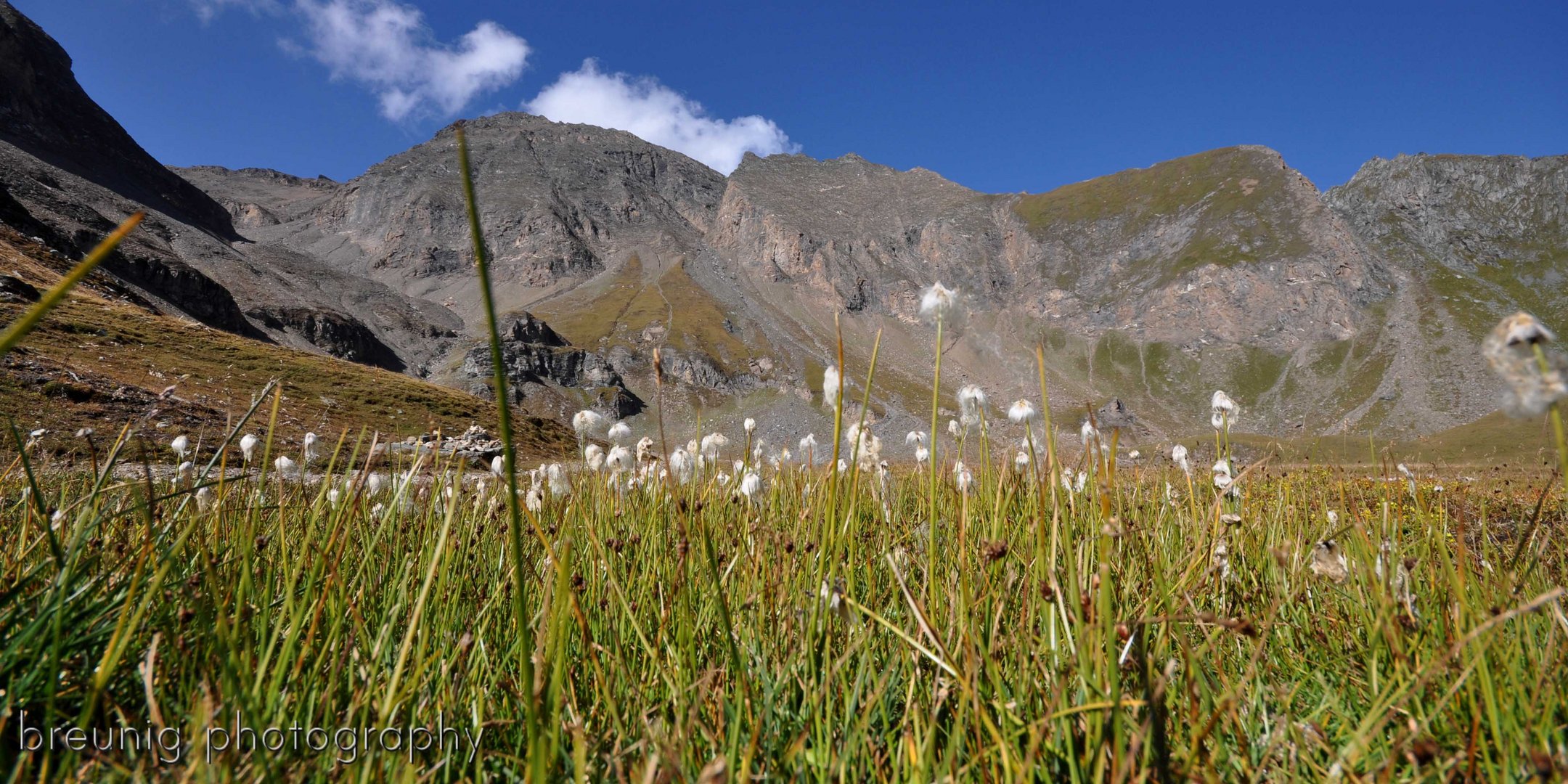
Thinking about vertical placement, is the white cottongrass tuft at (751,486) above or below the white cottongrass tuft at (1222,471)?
below

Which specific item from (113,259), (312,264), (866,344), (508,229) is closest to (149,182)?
(312,264)

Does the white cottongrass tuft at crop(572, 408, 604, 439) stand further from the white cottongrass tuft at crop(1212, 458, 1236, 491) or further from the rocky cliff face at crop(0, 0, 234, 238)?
the rocky cliff face at crop(0, 0, 234, 238)

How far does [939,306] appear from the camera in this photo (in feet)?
6.51

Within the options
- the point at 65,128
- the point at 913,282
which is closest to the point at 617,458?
the point at 913,282

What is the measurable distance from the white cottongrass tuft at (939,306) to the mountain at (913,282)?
8747 cm

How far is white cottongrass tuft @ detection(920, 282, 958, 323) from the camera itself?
77.3 inches

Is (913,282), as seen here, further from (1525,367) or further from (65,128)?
(65,128)

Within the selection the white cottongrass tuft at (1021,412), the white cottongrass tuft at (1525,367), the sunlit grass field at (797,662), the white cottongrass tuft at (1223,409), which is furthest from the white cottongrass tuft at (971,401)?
the white cottongrass tuft at (1525,367)

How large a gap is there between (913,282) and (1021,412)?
155 meters

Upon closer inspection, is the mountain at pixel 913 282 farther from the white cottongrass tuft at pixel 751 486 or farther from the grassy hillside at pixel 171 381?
the white cottongrass tuft at pixel 751 486

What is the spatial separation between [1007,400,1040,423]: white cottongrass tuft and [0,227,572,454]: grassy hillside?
12.5m

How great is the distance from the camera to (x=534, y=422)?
127 feet

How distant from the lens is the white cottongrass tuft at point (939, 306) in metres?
1.96

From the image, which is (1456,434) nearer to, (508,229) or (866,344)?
(866,344)
